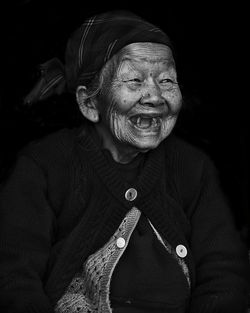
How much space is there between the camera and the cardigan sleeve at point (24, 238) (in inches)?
91.8

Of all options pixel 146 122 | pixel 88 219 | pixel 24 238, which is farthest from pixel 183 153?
pixel 24 238

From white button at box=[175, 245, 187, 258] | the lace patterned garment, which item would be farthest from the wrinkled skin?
white button at box=[175, 245, 187, 258]

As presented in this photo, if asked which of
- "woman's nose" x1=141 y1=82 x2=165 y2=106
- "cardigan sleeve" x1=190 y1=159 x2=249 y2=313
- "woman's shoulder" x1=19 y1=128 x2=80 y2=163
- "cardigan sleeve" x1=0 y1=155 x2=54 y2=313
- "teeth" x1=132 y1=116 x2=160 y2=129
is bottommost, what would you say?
"cardigan sleeve" x1=190 y1=159 x2=249 y2=313

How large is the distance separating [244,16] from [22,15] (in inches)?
41.0

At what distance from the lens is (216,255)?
2594mm

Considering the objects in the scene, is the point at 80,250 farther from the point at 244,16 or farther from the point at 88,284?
the point at 244,16

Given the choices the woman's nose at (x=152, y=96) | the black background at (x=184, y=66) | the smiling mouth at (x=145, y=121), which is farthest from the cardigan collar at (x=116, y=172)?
the black background at (x=184, y=66)

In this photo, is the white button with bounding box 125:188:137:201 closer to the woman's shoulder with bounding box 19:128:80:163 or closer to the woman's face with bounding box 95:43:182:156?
the woman's face with bounding box 95:43:182:156

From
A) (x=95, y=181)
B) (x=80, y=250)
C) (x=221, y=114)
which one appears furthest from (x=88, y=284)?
(x=221, y=114)

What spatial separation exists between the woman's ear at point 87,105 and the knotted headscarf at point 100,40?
34 millimetres

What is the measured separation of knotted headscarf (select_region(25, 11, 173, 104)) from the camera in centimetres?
254

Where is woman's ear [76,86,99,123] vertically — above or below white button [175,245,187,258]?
above

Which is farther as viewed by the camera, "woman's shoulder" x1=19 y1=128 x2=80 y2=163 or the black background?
the black background

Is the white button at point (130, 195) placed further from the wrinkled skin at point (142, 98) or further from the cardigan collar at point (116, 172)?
the wrinkled skin at point (142, 98)
